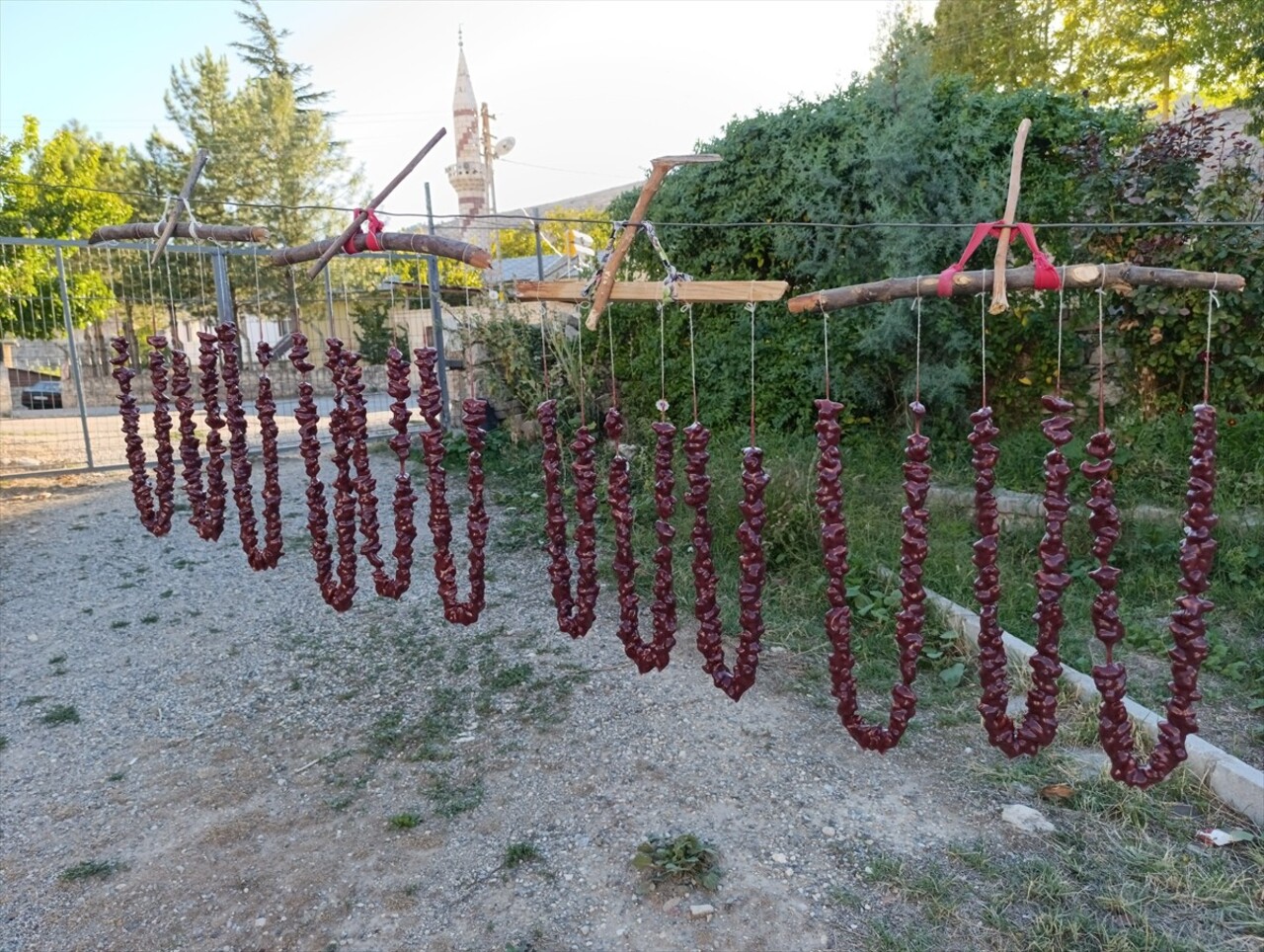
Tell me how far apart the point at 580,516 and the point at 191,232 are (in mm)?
1921

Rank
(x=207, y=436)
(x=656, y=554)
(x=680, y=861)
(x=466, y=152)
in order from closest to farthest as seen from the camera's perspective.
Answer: (x=656, y=554), (x=207, y=436), (x=680, y=861), (x=466, y=152)

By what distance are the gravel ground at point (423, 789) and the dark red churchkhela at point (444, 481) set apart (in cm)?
123

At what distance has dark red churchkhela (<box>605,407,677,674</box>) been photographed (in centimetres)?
264

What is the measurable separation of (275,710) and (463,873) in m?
2.04

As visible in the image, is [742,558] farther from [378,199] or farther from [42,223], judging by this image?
[42,223]

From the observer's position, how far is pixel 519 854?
3.57 m

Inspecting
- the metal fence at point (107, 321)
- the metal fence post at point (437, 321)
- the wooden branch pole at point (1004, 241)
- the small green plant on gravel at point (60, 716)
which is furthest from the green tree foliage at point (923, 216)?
the small green plant on gravel at point (60, 716)

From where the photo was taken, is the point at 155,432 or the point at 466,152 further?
the point at 466,152

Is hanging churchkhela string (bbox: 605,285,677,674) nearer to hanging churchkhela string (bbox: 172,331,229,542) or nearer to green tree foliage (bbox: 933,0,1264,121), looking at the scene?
hanging churchkhela string (bbox: 172,331,229,542)

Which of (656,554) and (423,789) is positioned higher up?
(656,554)

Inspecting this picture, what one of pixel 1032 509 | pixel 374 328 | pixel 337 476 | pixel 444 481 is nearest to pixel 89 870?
pixel 337 476

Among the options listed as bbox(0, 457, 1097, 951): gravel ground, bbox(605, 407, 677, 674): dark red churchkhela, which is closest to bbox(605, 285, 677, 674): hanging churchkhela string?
bbox(605, 407, 677, 674): dark red churchkhela

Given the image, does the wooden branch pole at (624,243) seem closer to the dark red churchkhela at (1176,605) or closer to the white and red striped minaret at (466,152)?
the dark red churchkhela at (1176,605)

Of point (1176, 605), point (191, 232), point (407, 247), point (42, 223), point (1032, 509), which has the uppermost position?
point (42, 223)
